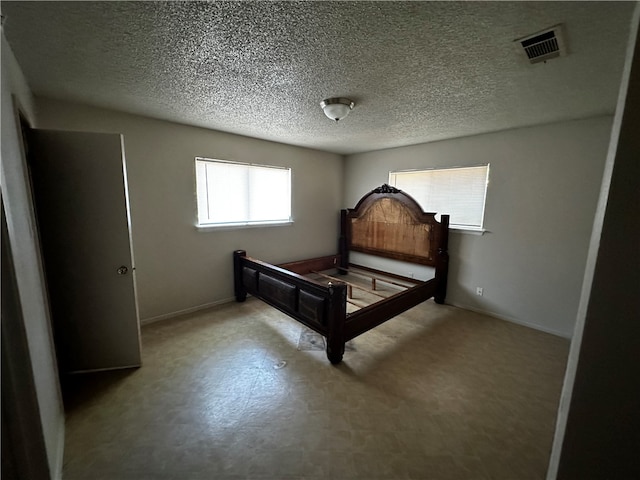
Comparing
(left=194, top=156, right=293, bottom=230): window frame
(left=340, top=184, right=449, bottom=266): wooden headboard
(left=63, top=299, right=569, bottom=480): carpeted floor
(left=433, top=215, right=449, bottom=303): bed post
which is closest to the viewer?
(left=63, top=299, right=569, bottom=480): carpeted floor

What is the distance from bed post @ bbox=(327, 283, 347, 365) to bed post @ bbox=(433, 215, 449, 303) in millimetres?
1947

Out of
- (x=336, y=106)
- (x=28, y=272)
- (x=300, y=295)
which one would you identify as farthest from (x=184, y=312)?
(x=336, y=106)

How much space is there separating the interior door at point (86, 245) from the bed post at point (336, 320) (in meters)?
1.67

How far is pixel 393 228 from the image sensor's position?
3980mm

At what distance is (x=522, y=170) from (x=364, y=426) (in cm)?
319

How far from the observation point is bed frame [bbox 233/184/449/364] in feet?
7.64

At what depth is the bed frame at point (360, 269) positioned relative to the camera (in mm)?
2328

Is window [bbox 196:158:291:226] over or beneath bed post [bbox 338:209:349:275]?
over

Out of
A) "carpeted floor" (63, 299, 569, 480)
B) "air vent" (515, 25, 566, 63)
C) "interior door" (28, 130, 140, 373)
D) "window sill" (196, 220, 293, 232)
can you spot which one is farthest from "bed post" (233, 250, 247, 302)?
"air vent" (515, 25, 566, 63)

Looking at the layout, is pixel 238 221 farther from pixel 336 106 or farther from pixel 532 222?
pixel 532 222

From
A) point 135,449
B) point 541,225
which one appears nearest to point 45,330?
point 135,449

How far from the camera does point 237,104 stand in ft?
7.57

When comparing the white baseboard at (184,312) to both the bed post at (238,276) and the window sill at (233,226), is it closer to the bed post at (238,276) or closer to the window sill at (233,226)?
the bed post at (238,276)

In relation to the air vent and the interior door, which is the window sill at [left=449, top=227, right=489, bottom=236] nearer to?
the air vent
